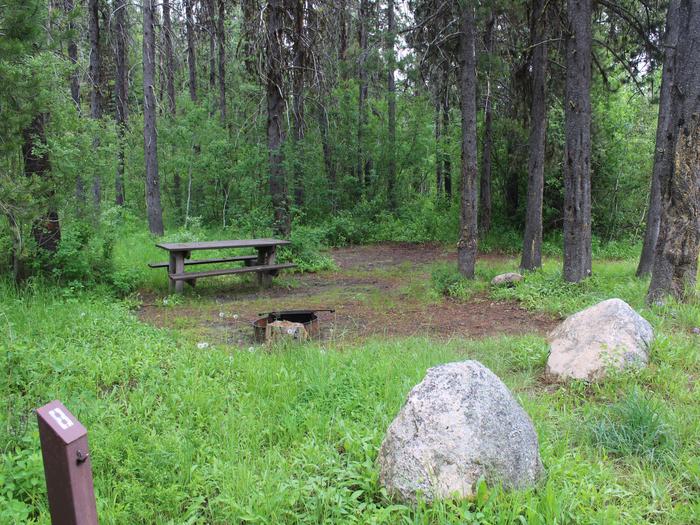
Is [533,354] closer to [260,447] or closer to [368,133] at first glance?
[260,447]

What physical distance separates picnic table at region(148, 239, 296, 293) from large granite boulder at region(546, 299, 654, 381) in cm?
574

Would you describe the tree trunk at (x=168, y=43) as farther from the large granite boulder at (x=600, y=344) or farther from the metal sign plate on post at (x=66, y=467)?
the metal sign plate on post at (x=66, y=467)

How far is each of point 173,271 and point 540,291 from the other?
6.16 metres

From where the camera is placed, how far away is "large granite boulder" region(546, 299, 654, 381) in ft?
14.0

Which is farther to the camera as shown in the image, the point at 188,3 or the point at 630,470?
the point at 188,3

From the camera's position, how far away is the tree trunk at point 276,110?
1078 centimetres

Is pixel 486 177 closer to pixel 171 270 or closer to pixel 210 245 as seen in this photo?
pixel 210 245

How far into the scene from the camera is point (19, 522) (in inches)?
96.5

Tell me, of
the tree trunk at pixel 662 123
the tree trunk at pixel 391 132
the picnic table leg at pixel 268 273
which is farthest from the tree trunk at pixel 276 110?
the tree trunk at pixel 662 123

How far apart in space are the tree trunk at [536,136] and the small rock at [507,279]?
1.15 m

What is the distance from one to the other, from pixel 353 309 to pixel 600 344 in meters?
4.19

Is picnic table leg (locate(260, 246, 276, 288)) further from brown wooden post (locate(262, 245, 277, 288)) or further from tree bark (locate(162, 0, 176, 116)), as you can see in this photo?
tree bark (locate(162, 0, 176, 116))

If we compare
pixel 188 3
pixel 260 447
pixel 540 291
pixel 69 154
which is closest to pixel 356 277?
pixel 540 291

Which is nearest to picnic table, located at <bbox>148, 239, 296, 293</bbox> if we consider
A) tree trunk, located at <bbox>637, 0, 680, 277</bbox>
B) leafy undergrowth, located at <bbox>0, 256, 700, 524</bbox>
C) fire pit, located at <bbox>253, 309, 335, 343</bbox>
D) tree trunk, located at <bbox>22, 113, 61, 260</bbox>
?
tree trunk, located at <bbox>22, 113, 61, 260</bbox>
